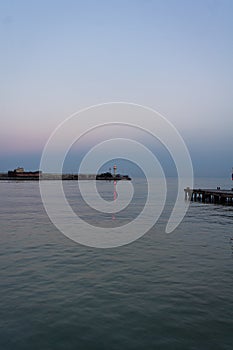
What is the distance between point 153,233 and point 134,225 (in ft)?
12.4

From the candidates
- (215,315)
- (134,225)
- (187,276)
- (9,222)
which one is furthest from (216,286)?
(9,222)

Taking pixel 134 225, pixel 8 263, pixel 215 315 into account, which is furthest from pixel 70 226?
pixel 215 315

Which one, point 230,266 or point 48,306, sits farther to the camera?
point 230,266

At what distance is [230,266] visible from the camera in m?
14.1

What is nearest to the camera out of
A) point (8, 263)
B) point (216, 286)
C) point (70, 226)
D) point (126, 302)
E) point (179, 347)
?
point (179, 347)

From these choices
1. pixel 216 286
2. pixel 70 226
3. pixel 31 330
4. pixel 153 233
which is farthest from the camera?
pixel 70 226

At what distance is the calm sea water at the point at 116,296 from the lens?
780 centimetres

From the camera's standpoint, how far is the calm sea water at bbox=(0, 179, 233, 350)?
780cm

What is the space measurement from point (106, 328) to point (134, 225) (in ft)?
58.6

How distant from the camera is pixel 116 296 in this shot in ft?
34.1

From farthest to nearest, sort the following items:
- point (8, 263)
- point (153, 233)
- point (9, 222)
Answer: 1. point (9, 222)
2. point (153, 233)
3. point (8, 263)

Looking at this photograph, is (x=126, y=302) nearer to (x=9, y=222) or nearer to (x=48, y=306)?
(x=48, y=306)

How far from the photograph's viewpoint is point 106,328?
8266 millimetres

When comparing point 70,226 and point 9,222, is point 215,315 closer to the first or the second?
point 70,226
